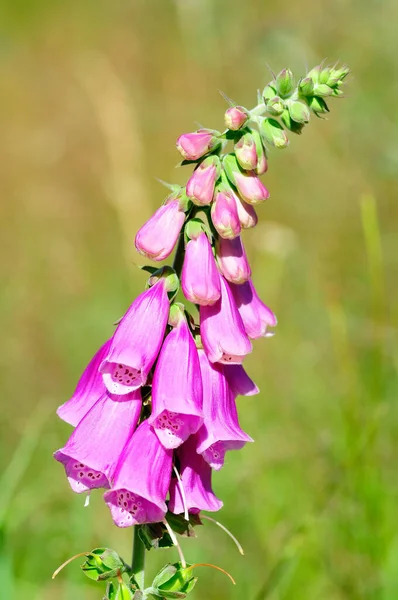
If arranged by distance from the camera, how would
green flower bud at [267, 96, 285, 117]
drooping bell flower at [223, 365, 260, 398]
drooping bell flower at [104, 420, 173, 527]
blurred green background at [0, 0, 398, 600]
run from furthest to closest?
blurred green background at [0, 0, 398, 600] < drooping bell flower at [223, 365, 260, 398] < green flower bud at [267, 96, 285, 117] < drooping bell flower at [104, 420, 173, 527]

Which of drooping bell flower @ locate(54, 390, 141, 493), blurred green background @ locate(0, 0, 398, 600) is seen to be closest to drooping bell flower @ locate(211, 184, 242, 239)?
drooping bell flower @ locate(54, 390, 141, 493)

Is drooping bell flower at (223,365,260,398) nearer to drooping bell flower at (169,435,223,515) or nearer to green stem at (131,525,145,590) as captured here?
drooping bell flower at (169,435,223,515)

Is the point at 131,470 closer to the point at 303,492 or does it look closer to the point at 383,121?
the point at 303,492

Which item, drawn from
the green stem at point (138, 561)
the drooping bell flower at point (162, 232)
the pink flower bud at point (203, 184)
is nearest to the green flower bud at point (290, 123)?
the pink flower bud at point (203, 184)

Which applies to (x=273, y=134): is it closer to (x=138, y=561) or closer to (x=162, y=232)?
(x=162, y=232)

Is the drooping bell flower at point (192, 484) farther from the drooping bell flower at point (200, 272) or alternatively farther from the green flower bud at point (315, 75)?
the green flower bud at point (315, 75)

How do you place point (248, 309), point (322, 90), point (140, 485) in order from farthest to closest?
1. point (248, 309)
2. point (322, 90)
3. point (140, 485)

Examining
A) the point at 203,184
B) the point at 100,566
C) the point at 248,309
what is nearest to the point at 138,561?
the point at 100,566

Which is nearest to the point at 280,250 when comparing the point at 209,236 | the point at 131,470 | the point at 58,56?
the point at 209,236
